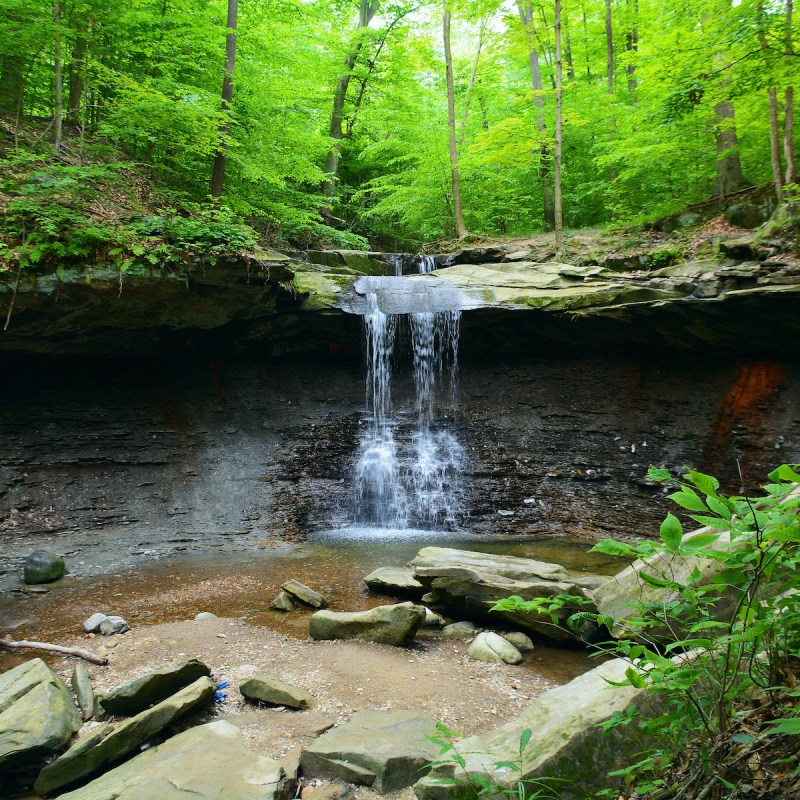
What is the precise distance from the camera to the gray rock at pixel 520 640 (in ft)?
14.5

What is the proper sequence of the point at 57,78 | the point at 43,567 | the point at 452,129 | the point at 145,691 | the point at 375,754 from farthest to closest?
the point at 452,129 < the point at 57,78 < the point at 43,567 < the point at 145,691 < the point at 375,754

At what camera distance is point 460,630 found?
184 inches

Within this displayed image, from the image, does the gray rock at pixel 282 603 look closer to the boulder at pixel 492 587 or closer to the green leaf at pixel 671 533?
the boulder at pixel 492 587

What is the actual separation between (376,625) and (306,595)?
122 centimetres

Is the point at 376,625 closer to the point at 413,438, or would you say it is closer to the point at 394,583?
the point at 394,583

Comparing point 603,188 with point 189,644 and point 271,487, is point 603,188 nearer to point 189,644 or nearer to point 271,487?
point 271,487

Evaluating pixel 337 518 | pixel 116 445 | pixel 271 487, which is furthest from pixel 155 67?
pixel 337 518

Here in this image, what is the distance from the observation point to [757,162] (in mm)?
10922

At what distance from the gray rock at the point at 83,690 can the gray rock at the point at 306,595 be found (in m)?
1.99

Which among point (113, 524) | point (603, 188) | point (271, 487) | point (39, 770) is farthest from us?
point (603, 188)

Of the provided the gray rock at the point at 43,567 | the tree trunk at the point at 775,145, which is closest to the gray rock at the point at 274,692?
the gray rock at the point at 43,567

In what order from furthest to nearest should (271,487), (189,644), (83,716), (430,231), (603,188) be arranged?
(430,231) < (603,188) < (271,487) < (189,644) < (83,716)

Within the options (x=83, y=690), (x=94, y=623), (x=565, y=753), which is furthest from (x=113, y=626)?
(x=565, y=753)

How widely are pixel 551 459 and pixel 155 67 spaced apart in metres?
9.91
